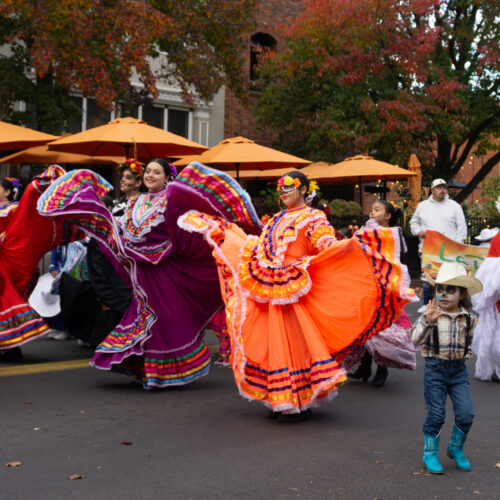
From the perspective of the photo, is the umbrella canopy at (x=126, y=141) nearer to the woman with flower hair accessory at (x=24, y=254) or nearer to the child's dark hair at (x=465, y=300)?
the woman with flower hair accessory at (x=24, y=254)

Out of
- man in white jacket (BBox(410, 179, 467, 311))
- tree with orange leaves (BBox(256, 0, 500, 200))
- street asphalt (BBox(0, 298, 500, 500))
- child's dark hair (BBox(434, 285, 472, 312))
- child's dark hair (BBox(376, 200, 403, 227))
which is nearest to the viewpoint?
street asphalt (BBox(0, 298, 500, 500))

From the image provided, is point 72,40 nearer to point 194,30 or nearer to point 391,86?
point 194,30

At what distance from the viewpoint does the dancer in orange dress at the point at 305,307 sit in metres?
5.86

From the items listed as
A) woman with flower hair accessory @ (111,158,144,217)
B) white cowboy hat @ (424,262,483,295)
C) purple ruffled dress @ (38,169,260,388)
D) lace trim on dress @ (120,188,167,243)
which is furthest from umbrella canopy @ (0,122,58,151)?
white cowboy hat @ (424,262,483,295)

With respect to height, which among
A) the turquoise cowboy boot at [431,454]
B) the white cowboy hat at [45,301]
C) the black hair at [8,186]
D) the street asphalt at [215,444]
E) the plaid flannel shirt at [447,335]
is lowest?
the street asphalt at [215,444]

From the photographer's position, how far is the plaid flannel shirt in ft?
16.3

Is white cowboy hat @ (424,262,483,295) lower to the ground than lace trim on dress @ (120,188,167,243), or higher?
lower

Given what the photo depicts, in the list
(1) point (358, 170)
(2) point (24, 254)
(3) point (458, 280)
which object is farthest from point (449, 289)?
(1) point (358, 170)

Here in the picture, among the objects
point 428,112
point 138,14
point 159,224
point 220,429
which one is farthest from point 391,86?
point 220,429

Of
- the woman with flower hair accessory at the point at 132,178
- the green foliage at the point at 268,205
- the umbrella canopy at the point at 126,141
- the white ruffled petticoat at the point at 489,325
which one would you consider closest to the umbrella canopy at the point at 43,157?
the umbrella canopy at the point at 126,141

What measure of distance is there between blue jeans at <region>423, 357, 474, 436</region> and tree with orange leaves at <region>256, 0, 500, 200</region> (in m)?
16.3

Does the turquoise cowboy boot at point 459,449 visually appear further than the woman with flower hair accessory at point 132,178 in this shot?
No

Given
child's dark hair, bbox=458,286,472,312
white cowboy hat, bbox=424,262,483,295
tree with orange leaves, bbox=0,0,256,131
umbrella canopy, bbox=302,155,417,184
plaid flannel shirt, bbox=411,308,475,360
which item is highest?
tree with orange leaves, bbox=0,0,256,131

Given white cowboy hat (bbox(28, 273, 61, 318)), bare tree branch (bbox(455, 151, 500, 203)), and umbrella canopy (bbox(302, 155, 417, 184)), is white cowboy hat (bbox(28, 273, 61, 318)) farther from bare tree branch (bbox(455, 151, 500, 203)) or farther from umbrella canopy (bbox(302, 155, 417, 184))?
bare tree branch (bbox(455, 151, 500, 203))
